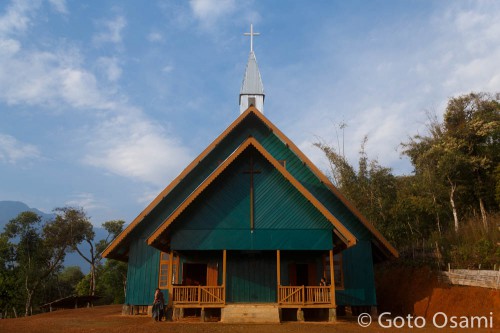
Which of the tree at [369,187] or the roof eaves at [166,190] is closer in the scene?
the roof eaves at [166,190]

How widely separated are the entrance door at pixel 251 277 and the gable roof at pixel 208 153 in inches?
161

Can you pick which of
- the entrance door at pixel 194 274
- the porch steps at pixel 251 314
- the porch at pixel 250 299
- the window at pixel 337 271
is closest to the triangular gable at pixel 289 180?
the porch at pixel 250 299

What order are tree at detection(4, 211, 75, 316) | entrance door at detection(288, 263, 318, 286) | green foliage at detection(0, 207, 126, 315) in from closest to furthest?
1. entrance door at detection(288, 263, 318, 286)
2. green foliage at detection(0, 207, 126, 315)
3. tree at detection(4, 211, 75, 316)

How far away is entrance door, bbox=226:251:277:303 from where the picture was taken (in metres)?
17.2

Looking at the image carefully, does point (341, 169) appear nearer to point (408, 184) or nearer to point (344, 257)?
point (408, 184)

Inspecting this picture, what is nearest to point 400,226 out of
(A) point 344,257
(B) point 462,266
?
(B) point 462,266

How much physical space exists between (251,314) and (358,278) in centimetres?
621

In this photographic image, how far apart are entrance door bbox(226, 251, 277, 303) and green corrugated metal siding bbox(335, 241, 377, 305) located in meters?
3.08

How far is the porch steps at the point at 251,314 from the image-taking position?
13.9 metres

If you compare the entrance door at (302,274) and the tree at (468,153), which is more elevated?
the tree at (468,153)

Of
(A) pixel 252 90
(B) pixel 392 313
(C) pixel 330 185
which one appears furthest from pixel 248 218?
(A) pixel 252 90

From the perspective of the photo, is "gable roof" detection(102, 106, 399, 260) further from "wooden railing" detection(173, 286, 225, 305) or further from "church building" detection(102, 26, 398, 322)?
"wooden railing" detection(173, 286, 225, 305)

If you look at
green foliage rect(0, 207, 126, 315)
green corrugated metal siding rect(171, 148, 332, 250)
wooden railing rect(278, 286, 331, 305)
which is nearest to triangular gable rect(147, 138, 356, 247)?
green corrugated metal siding rect(171, 148, 332, 250)

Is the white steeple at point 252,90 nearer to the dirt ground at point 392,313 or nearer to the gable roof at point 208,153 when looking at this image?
the gable roof at point 208,153
